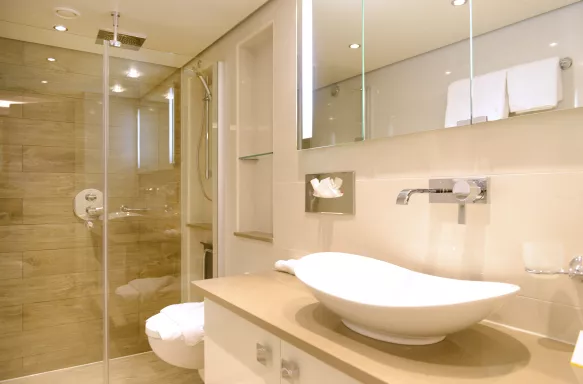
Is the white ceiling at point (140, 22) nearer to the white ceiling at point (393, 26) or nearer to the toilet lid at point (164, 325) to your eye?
the white ceiling at point (393, 26)

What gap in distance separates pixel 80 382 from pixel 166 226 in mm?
1094

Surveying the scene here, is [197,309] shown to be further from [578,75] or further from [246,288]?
[578,75]

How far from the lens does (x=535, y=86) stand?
1043mm

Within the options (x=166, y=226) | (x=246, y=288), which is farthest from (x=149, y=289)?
(x=246, y=288)

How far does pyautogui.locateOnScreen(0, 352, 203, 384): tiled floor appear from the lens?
2.42m

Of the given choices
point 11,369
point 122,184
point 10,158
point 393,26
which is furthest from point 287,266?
point 11,369

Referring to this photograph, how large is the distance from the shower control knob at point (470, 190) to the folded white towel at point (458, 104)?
196mm

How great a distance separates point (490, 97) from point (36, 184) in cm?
261

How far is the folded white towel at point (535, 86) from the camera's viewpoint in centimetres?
100

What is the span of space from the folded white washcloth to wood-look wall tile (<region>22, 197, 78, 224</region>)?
3.56ft

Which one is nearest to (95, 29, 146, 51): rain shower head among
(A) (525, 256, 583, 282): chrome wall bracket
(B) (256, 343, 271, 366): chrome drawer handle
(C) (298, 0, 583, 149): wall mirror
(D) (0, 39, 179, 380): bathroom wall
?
(D) (0, 39, 179, 380): bathroom wall

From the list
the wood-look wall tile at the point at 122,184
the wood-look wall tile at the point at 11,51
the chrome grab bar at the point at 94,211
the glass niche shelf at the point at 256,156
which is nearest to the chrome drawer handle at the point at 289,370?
the glass niche shelf at the point at 256,156

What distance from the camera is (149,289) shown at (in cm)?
251

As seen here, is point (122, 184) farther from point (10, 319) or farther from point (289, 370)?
point (289, 370)
